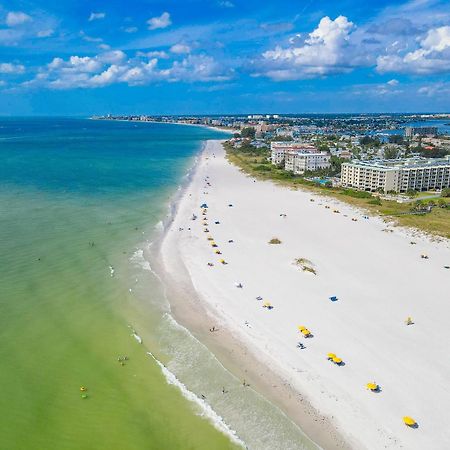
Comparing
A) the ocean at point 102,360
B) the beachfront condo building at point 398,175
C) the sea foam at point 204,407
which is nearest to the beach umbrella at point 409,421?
the ocean at point 102,360

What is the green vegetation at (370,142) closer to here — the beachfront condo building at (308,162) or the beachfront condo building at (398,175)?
the beachfront condo building at (308,162)

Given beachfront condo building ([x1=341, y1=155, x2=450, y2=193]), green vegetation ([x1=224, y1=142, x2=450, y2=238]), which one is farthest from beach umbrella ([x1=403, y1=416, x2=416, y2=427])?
beachfront condo building ([x1=341, y1=155, x2=450, y2=193])

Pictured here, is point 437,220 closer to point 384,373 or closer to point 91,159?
point 384,373

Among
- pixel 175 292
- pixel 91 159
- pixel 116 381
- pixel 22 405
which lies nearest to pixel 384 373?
pixel 116 381

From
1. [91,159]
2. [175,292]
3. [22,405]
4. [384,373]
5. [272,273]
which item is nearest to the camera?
[22,405]

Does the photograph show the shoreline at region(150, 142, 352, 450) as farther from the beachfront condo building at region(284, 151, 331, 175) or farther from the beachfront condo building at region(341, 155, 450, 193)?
the beachfront condo building at region(284, 151, 331, 175)

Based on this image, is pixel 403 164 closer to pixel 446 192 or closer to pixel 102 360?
pixel 446 192

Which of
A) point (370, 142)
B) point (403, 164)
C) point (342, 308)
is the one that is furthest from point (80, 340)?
point (370, 142)

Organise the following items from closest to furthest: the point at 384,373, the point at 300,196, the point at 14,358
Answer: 1. the point at 384,373
2. the point at 14,358
3. the point at 300,196
